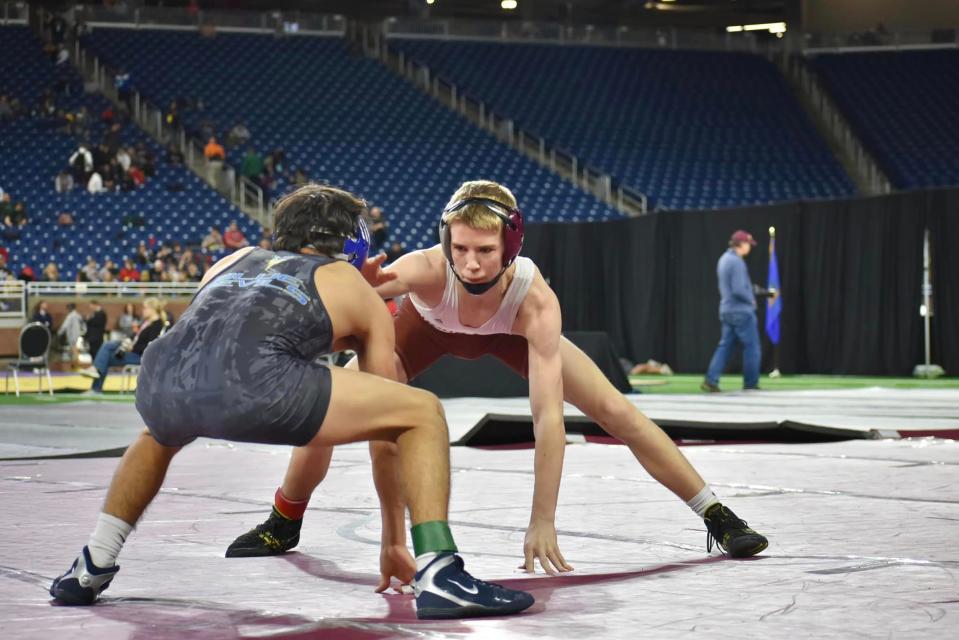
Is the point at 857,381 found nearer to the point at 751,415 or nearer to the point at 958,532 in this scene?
the point at 751,415

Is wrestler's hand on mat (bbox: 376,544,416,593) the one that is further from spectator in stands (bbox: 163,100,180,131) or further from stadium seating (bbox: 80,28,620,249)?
spectator in stands (bbox: 163,100,180,131)

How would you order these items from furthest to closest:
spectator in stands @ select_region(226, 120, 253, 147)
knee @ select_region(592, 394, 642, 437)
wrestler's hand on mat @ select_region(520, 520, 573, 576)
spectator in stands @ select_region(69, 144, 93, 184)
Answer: spectator in stands @ select_region(226, 120, 253, 147), spectator in stands @ select_region(69, 144, 93, 184), knee @ select_region(592, 394, 642, 437), wrestler's hand on mat @ select_region(520, 520, 573, 576)

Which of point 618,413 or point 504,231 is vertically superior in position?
point 504,231

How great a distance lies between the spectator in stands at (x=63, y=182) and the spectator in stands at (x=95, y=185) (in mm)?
353

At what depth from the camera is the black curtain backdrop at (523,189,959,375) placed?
711 inches

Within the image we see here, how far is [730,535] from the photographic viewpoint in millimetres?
4219

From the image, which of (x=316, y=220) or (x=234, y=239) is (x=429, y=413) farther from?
(x=234, y=239)

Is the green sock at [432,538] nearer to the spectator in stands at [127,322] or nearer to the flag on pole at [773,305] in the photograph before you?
the flag on pole at [773,305]

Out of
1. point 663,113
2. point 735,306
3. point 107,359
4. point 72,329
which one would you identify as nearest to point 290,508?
point 735,306

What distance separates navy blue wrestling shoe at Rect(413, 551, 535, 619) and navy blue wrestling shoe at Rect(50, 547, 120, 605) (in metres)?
0.84

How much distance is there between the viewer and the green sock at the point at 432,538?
3178 mm

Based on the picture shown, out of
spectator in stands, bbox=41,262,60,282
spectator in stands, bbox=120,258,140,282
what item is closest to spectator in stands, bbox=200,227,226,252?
spectator in stands, bbox=120,258,140,282

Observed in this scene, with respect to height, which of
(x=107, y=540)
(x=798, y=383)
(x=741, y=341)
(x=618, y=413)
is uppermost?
(x=618, y=413)

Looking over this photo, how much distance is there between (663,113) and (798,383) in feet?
58.3
